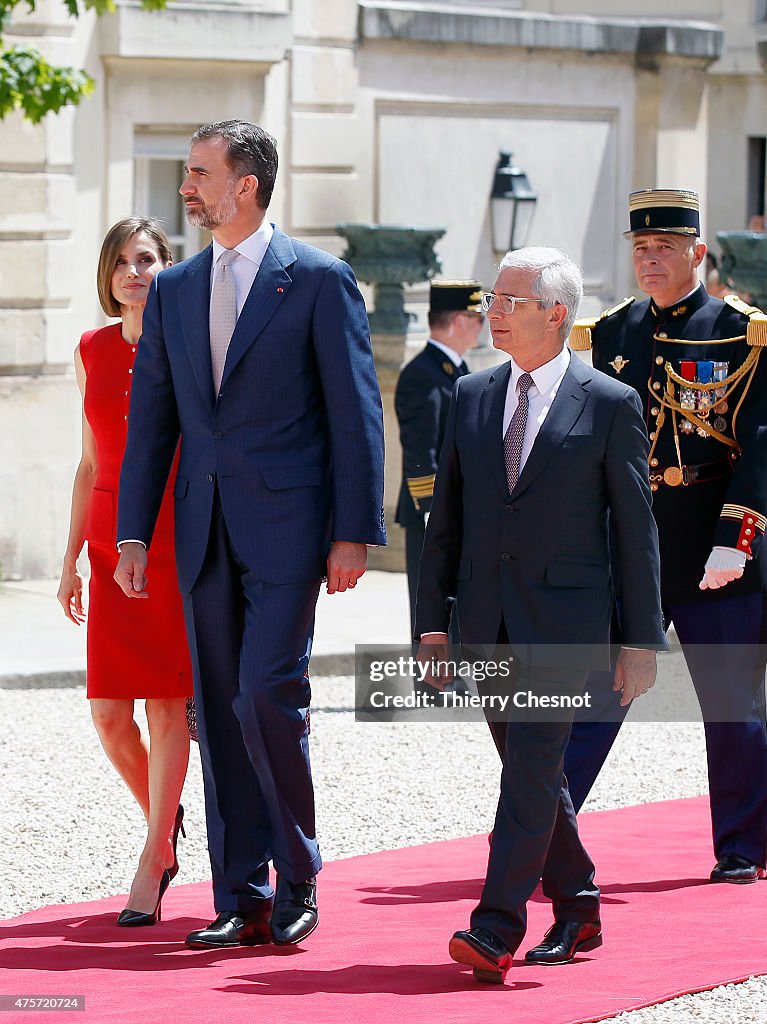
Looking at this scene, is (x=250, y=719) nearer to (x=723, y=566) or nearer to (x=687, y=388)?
(x=723, y=566)

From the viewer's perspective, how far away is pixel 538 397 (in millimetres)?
4699

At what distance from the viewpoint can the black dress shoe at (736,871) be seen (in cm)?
561

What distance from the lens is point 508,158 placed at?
14.9 meters

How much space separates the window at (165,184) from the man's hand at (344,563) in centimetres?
859

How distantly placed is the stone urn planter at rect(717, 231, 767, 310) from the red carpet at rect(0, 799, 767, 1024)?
308 inches

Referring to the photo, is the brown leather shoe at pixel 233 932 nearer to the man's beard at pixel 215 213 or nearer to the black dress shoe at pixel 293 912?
the black dress shoe at pixel 293 912

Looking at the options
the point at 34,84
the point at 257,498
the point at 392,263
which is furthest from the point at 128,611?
the point at 392,263

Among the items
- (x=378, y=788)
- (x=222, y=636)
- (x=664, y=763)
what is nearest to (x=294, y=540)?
(x=222, y=636)

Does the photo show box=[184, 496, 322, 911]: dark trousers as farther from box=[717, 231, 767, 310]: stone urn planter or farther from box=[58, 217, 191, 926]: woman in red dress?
box=[717, 231, 767, 310]: stone urn planter

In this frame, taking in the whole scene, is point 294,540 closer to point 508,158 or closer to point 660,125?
point 508,158

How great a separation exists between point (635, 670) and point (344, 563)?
2.31 ft

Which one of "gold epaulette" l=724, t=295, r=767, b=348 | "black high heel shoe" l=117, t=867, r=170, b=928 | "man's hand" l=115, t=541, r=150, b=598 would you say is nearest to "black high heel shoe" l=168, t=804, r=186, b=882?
"black high heel shoe" l=117, t=867, r=170, b=928

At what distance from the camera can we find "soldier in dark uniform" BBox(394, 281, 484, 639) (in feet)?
29.0

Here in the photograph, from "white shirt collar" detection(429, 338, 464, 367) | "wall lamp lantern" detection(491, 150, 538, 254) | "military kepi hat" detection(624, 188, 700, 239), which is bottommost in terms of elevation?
"white shirt collar" detection(429, 338, 464, 367)
